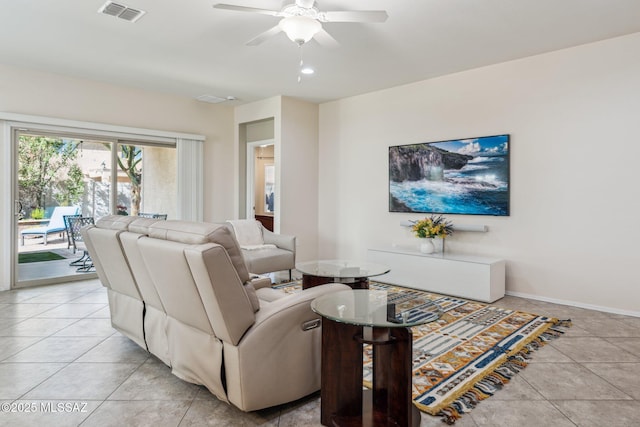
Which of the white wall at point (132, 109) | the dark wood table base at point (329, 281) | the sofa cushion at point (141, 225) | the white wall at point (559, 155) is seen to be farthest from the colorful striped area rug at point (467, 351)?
the white wall at point (132, 109)

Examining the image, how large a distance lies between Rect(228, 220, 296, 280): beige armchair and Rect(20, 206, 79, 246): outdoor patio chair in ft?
7.45

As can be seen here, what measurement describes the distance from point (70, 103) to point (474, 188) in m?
5.38

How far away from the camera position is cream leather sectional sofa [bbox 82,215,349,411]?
73.4 inches

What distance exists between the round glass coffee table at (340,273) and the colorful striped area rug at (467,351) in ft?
1.46

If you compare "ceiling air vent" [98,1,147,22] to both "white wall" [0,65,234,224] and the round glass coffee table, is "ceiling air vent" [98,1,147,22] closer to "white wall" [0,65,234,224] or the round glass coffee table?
"white wall" [0,65,234,224]

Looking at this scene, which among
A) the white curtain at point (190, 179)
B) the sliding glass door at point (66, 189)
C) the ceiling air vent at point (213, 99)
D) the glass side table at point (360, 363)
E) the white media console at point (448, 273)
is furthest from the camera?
the white curtain at point (190, 179)

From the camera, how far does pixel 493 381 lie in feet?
7.88

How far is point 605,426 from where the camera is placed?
1.94m

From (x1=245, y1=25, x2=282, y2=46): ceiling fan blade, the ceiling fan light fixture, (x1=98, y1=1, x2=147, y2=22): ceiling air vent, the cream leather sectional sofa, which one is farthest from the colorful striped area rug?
(x1=98, y1=1, x2=147, y2=22): ceiling air vent

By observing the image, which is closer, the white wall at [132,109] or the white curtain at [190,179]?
the white wall at [132,109]

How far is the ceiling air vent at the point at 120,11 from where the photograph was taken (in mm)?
3191

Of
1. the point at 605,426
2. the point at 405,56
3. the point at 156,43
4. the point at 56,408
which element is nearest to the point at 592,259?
the point at 605,426

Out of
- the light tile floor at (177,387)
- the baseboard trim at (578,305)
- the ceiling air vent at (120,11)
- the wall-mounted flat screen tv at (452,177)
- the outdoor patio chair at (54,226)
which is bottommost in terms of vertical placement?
the light tile floor at (177,387)

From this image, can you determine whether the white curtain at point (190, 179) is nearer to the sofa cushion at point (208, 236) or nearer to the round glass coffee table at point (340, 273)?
the round glass coffee table at point (340, 273)
